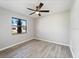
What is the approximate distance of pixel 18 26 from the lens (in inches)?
180

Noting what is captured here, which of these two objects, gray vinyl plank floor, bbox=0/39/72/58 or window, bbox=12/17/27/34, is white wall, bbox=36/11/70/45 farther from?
window, bbox=12/17/27/34

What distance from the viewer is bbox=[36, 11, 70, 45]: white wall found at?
435 cm

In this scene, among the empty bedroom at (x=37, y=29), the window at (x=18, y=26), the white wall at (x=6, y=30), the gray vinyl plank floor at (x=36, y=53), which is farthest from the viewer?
the window at (x=18, y=26)

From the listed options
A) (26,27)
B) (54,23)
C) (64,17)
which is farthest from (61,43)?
(26,27)

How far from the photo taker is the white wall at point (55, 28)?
→ 4.35m

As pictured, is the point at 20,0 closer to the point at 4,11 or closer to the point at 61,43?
the point at 4,11

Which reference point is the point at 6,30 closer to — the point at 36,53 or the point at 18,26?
the point at 18,26

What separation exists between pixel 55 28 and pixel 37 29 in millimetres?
1983

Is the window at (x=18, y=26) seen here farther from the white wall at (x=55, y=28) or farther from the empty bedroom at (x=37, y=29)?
the white wall at (x=55, y=28)

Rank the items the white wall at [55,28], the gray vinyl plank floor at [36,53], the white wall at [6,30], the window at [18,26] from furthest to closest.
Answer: the white wall at [55,28] < the window at [18,26] < the white wall at [6,30] < the gray vinyl plank floor at [36,53]

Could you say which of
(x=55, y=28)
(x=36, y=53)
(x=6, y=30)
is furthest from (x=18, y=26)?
(x=55, y=28)

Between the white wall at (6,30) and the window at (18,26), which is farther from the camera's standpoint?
the window at (18,26)

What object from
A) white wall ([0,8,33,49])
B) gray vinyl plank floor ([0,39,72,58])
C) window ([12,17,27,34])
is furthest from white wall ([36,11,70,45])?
white wall ([0,8,33,49])

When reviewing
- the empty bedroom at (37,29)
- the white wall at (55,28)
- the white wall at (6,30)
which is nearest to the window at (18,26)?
the empty bedroom at (37,29)
